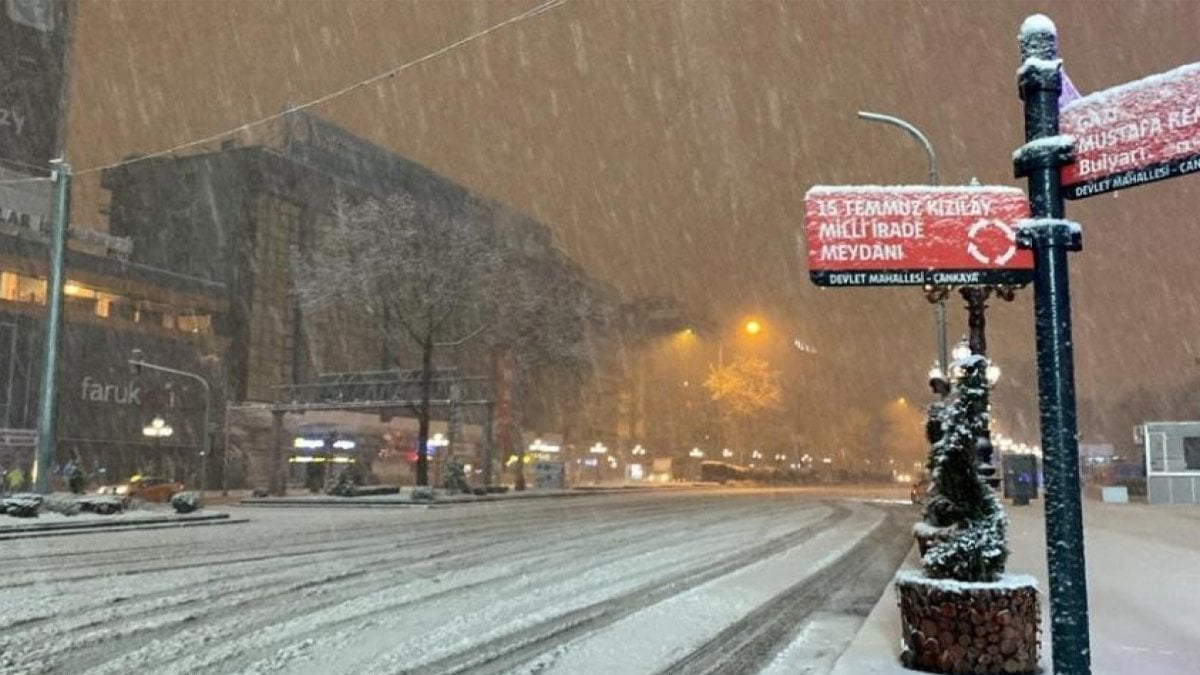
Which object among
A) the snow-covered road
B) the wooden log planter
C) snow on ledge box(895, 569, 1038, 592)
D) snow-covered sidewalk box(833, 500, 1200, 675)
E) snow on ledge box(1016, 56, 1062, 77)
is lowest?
the snow-covered road

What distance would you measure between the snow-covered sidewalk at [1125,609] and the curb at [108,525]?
62.9ft

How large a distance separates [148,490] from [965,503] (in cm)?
4094

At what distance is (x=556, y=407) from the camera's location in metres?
76.4

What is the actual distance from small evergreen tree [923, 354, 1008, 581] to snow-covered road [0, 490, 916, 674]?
1.90 m

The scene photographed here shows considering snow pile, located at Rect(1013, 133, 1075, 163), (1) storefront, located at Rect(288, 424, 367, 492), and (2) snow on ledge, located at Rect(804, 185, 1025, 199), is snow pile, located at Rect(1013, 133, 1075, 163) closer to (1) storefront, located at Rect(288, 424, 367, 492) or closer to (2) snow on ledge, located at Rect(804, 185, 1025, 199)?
(2) snow on ledge, located at Rect(804, 185, 1025, 199)

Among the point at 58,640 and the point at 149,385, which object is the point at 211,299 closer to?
the point at 149,385

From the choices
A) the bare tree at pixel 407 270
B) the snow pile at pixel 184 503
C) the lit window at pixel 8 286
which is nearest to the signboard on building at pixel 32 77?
the lit window at pixel 8 286

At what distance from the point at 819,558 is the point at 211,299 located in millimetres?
59111

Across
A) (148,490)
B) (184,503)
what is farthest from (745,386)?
(184,503)

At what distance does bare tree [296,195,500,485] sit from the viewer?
4550 cm

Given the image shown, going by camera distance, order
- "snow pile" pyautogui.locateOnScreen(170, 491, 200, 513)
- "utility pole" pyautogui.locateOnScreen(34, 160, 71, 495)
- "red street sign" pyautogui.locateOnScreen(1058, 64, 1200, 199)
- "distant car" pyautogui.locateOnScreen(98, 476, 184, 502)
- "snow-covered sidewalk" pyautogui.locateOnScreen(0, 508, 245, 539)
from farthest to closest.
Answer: "distant car" pyautogui.locateOnScreen(98, 476, 184, 502) < "snow pile" pyautogui.locateOnScreen(170, 491, 200, 513) < "utility pole" pyautogui.locateOnScreen(34, 160, 71, 495) < "snow-covered sidewalk" pyautogui.locateOnScreen(0, 508, 245, 539) < "red street sign" pyautogui.locateOnScreen(1058, 64, 1200, 199)

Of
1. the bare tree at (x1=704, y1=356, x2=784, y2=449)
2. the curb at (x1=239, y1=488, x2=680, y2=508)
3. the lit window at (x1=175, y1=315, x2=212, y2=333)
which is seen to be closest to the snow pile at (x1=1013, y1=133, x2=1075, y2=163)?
the curb at (x1=239, y1=488, x2=680, y2=508)

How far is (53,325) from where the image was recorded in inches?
1086

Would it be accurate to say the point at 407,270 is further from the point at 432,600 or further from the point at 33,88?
the point at 33,88
